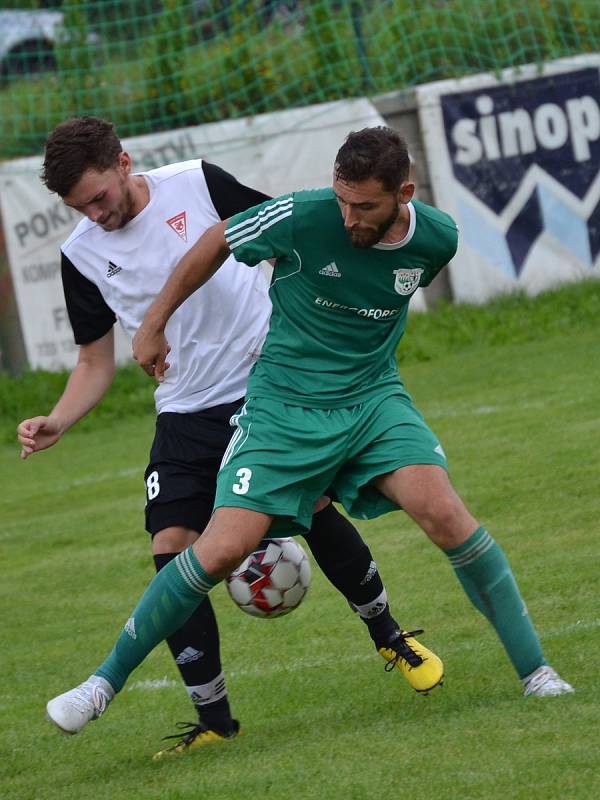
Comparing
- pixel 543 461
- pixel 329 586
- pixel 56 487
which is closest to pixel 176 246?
pixel 329 586

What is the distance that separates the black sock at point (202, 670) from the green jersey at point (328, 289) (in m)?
0.71

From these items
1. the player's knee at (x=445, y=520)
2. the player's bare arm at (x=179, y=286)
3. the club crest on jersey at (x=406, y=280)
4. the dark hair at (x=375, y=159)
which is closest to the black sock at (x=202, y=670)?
the player's bare arm at (x=179, y=286)

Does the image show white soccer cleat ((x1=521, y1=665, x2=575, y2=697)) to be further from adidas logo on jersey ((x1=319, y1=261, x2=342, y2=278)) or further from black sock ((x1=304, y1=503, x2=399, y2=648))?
adidas logo on jersey ((x1=319, y1=261, x2=342, y2=278))

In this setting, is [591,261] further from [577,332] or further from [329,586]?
[329,586]

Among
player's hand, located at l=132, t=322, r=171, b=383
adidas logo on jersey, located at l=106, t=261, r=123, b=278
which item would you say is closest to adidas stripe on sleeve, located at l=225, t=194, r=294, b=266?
player's hand, located at l=132, t=322, r=171, b=383

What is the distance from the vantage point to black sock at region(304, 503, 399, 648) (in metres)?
5.02

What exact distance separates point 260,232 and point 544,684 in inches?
62.8

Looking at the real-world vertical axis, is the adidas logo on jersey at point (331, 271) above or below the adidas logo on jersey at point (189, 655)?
above

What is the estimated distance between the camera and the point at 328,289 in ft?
15.0

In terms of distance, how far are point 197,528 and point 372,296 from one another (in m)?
0.94

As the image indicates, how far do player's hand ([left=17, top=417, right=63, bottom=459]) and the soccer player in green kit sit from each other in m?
0.53

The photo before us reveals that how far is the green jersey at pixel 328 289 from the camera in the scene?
452 cm

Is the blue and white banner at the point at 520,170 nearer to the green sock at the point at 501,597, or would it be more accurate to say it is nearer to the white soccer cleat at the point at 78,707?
the green sock at the point at 501,597

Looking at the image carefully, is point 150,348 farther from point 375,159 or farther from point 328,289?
point 375,159
